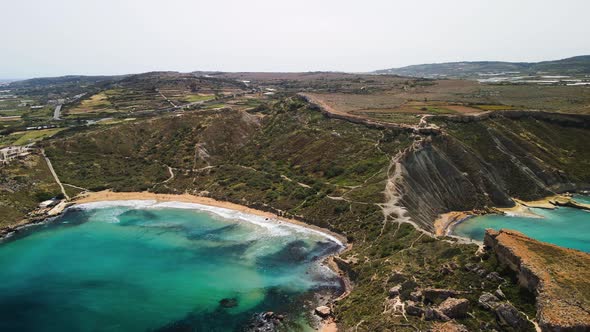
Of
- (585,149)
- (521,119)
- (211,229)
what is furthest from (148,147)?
(585,149)

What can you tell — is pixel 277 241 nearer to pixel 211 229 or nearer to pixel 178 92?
pixel 211 229

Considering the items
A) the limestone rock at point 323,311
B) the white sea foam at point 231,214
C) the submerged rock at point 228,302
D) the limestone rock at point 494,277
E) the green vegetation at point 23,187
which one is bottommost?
the submerged rock at point 228,302

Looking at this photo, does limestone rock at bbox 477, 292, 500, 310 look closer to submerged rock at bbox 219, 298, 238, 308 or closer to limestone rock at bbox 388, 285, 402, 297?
limestone rock at bbox 388, 285, 402, 297

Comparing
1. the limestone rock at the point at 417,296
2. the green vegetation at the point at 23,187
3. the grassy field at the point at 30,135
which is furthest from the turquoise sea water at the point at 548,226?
the grassy field at the point at 30,135

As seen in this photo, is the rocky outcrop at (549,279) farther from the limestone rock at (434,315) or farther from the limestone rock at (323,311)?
the limestone rock at (323,311)

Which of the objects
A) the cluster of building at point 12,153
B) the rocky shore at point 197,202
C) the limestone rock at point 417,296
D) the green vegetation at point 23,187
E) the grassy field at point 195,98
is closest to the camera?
the limestone rock at point 417,296

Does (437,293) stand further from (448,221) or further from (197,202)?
(197,202)

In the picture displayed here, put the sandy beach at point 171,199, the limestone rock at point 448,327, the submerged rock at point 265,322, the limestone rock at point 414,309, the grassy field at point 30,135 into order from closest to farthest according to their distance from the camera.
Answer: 1. the limestone rock at point 448,327
2. the limestone rock at point 414,309
3. the submerged rock at point 265,322
4. the sandy beach at point 171,199
5. the grassy field at point 30,135

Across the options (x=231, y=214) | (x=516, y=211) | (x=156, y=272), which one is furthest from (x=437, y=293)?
(x=516, y=211)
